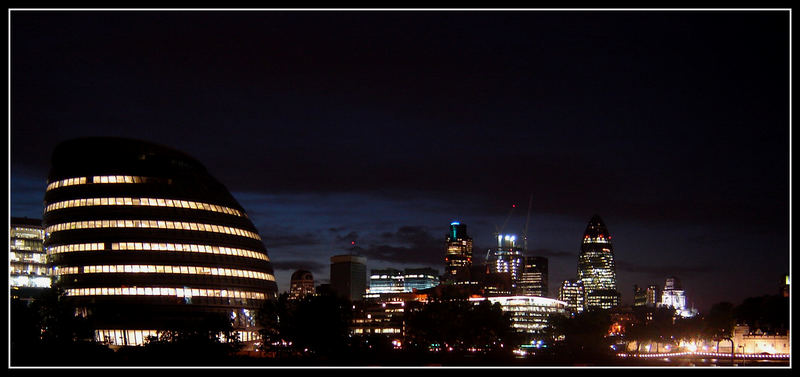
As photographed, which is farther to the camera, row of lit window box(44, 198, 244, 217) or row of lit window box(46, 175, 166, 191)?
row of lit window box(46, 175, 166, 191)

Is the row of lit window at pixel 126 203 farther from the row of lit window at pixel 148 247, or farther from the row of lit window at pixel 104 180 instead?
the row of lit window at pixel 148 247

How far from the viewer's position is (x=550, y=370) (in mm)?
55375

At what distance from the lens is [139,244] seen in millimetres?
146375

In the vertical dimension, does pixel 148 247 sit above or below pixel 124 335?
above

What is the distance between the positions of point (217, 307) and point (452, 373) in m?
105

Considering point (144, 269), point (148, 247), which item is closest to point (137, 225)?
point (148, 247)

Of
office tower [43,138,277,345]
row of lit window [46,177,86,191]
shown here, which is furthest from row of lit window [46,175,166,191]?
office tower [43,138,277,345]

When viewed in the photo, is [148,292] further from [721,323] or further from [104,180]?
[721,323]

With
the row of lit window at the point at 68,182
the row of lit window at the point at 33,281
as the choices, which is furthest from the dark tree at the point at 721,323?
the row of lit window at the point at 33,281

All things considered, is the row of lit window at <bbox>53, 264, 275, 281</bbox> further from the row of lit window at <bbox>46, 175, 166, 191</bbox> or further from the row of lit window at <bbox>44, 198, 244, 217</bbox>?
the row of lit window at <bbox>46, 175, 166, 191</bbox>

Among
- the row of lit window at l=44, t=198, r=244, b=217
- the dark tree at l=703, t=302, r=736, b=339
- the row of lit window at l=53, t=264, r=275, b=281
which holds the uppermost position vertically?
the row of lit window at l=44, t=198, r=244, b=217

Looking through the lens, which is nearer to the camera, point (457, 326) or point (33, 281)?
point (457, 326)

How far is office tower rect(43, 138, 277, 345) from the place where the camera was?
145 m

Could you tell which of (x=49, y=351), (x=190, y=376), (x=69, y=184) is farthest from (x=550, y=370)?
(x=69, y=184)
